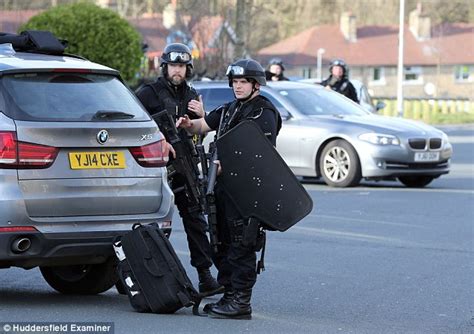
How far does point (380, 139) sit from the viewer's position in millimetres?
18109

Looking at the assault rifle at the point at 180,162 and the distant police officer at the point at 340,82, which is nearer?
the assault rifle at the point at 180,162

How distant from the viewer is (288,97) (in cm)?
1922

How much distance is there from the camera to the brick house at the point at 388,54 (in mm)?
87562

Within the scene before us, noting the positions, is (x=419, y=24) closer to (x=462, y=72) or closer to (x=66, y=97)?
(x=462, y=72)

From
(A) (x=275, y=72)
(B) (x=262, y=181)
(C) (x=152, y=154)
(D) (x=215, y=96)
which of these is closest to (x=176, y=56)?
(C) (x=152, y=154)

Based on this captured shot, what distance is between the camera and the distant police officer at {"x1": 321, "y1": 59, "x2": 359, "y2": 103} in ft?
69.6

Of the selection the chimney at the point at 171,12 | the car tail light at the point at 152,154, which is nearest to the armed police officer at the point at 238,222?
the car tail light at the point at 152,154

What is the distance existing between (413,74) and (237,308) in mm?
82858

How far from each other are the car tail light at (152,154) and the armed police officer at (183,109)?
1.48 ft

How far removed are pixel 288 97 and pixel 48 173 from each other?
1146cm

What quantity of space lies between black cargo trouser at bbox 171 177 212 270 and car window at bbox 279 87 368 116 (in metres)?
9.95

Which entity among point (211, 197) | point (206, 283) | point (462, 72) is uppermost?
point (211, 197)

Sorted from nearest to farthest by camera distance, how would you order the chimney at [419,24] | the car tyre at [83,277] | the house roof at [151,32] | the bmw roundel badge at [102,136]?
the bmw roundel badge at [102,136], the car tyre at [83,277], the house roof at [151,32], the chimney at [419,24]

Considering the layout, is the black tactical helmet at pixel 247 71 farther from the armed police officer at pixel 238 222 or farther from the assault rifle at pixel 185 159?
the assault rifle at pixel 185 159
